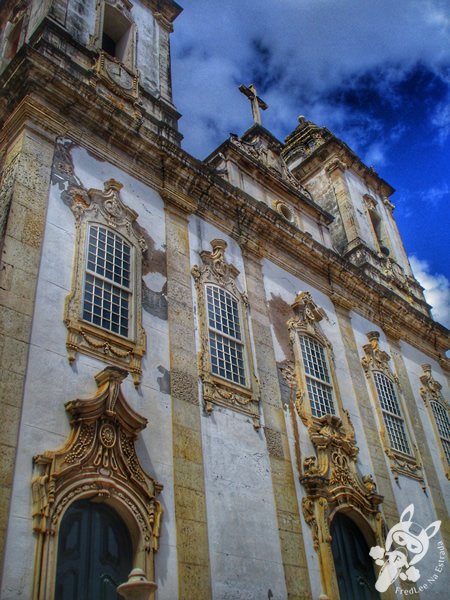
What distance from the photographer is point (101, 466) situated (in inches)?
331

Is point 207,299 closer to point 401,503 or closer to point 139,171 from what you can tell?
point 139,171

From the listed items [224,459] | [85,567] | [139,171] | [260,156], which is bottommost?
[85,567]

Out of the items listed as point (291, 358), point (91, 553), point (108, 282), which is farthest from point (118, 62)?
point (91, 553)

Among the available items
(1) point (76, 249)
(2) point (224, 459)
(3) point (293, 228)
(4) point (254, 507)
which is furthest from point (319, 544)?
(3) point (293, 228)

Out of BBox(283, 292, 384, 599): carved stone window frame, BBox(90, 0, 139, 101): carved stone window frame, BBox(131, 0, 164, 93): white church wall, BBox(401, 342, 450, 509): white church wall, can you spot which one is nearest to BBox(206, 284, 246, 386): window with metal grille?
BBox(283, 292, 384, 599): carved stone window frame

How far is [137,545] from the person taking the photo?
27.4ft

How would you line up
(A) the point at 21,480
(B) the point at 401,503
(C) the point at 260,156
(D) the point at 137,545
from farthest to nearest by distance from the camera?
(C) the point at 260,156 → (B) the point at 401,503 → (D) the point at 137,545 → (A) the point at 21,480

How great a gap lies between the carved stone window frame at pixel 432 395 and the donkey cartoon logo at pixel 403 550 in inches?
119

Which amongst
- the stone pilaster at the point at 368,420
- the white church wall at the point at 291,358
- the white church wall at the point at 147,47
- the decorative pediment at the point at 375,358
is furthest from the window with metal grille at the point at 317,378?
the white church wall at the point at 147,47

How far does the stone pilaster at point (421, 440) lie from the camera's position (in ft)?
48.2

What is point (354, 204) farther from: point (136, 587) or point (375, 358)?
point (136, 587)

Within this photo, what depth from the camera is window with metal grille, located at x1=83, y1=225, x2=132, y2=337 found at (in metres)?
9.88

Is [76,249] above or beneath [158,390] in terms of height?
above

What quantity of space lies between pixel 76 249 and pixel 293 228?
6.88 metres
